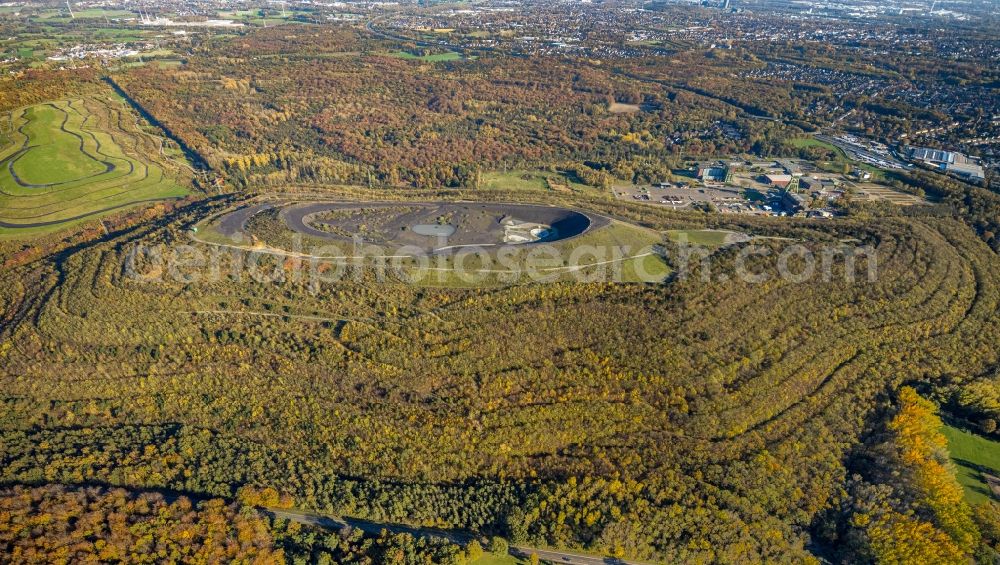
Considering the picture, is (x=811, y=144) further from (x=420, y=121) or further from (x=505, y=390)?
(x=505, y=390)

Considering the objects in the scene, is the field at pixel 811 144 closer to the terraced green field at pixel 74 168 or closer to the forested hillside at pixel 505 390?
the forested hillside at pixel 505 390

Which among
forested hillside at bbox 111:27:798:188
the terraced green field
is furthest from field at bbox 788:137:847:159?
the terraced green field

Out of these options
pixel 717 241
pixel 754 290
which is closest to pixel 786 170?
pixel 717 241

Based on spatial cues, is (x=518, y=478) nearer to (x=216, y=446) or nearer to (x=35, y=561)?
(x=216, y=446)

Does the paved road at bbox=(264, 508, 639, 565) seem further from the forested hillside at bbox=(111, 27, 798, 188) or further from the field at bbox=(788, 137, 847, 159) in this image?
the field at bbox=(788, 137, 847, 159)

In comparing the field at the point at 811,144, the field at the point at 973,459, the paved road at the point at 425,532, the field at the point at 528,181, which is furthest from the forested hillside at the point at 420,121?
the paved road at the point at 425,532
